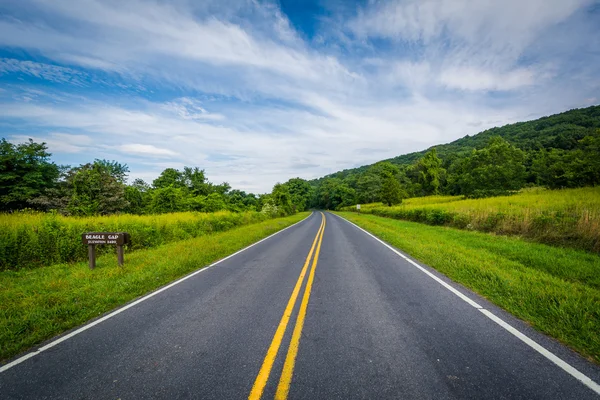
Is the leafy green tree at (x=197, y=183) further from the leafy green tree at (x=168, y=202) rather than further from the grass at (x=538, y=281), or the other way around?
the grass at (x=538, y=281)

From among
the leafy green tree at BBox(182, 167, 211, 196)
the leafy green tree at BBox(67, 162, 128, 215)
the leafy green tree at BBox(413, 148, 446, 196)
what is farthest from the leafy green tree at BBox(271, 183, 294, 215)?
the leafy green tree at BBox(413, 148, 446, 196)

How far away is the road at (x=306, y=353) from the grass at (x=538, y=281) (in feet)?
1.15

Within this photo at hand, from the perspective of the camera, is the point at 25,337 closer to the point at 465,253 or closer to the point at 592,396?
the point at 592,396

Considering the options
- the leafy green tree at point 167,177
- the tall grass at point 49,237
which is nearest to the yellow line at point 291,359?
the tall grass at point 49,237

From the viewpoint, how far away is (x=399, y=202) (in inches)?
1555

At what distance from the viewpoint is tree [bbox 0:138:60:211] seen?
18959 millimetres

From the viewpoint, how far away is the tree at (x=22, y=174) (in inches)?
746

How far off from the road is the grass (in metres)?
0.35

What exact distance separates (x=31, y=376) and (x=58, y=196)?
1050 inches

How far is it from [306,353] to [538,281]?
18.5 ft

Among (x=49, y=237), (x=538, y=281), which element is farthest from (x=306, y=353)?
(x=49, y=237)

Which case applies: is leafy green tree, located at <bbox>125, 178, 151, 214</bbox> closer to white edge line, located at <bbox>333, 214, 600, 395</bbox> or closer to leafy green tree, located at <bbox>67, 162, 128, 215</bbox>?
leafy green tree, located at <bbox>67, 162, 128, 215</bbox>

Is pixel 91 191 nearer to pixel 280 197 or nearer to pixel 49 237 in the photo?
pixel 49 237

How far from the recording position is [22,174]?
20.2 meters
